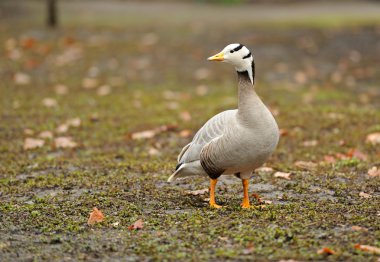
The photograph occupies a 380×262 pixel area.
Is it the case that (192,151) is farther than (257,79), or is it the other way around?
(257,79)

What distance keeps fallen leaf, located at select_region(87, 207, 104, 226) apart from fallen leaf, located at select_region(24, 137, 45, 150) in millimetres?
3095

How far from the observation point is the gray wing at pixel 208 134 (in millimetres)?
4980

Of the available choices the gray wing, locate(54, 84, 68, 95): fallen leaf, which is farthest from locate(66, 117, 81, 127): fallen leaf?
the gray wing

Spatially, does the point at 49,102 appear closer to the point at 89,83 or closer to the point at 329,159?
the point at 89,83

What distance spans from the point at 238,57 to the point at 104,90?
262 inches

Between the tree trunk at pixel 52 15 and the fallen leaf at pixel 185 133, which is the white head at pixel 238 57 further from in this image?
the tree trunk at pixel 52 15

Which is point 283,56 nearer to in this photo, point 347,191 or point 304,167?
point 304,167

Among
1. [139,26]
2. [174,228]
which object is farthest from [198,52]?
[174,228]

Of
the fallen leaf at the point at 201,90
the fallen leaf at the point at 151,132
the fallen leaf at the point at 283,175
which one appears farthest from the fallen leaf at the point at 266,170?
the fallen leaf at the point at 201,90

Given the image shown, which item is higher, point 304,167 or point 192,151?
point 192,151

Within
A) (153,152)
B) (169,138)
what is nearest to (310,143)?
(169,138)

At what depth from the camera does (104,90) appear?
11.3m

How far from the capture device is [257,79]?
1209cm

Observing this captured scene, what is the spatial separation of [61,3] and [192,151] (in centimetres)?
1698
